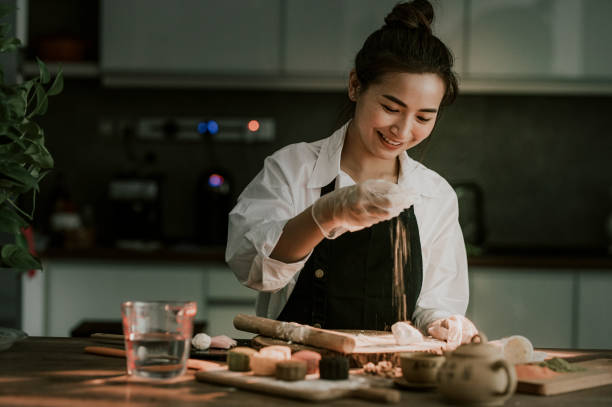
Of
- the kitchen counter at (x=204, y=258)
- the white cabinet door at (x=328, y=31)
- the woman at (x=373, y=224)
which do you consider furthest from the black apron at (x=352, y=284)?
the white cabinet door at (x=328, y=31)

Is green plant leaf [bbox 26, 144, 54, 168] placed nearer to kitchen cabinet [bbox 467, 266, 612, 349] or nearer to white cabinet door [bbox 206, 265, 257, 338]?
white cabinet door [bbox 206, 265, 257, 338]

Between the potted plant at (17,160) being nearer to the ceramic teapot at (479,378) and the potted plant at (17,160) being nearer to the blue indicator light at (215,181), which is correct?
the ceramic teapot at (479,378)

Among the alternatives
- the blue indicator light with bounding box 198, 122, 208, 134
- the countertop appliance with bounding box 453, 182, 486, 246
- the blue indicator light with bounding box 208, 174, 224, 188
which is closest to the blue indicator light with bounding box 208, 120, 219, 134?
the blue indicator light with bounding box 198, 122, 208, 134

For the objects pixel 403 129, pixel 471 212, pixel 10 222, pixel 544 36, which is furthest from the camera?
pixel 471 212

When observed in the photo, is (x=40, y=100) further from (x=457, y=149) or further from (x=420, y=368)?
(x=457, y=149)

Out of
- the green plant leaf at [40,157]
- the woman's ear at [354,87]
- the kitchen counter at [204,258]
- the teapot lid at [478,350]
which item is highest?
the woman's ear at [354,87]

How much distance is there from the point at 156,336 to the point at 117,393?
3.7 inches

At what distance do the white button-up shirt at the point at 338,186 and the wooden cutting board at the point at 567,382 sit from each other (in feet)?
1.34

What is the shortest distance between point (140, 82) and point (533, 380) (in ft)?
8.49

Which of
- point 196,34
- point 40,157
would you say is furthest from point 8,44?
point 196,34

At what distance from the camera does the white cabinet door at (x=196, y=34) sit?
3.19 metres

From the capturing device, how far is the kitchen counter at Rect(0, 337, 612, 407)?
940 millimetres

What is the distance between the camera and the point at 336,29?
3.18 metres

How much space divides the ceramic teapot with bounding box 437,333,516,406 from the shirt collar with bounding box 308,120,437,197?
74 cm
